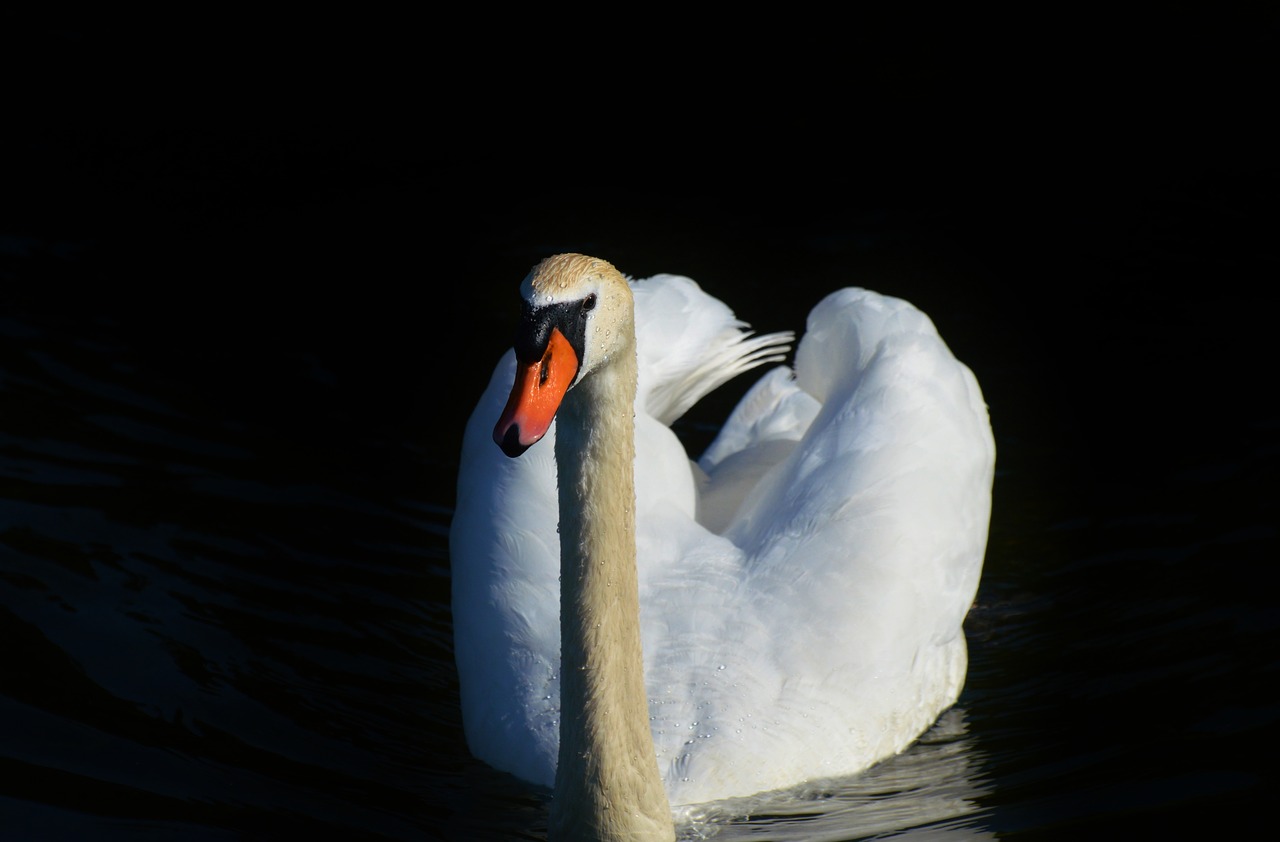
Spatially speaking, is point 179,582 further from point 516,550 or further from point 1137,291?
point 1137,291

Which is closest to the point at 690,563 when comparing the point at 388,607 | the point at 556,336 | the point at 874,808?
the point at 874,808

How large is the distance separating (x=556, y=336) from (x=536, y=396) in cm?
16

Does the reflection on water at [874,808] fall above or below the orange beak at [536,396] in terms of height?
below

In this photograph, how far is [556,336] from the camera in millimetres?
3885

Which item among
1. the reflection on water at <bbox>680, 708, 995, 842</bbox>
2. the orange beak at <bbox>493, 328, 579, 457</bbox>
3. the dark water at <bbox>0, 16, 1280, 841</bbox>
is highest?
the dark water at <bbox>0, 16, 1280, 841</bbox>

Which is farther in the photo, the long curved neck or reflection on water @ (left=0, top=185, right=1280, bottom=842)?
reflection on water @ (left=0, top=185, right=1280, bottom=842)

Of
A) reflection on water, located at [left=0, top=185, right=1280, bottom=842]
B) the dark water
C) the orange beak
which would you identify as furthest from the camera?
the dark water

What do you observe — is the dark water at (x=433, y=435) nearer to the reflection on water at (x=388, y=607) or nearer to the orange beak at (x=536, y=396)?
the reflection on water at (x=388, y=607)

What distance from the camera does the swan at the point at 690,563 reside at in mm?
4285

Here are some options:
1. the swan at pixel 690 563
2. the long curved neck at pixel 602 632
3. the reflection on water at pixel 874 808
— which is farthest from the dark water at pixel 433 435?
the long curved neck at pixel 602 632

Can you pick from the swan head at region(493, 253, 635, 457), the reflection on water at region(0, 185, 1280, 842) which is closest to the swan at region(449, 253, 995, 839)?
the swan head at region(493, 253, 635, 457)

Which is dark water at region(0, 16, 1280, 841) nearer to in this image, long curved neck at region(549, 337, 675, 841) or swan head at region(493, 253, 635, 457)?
long curved neck at region(549, 337, 675, 841)

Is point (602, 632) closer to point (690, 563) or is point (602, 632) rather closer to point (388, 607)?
point (690, 563)

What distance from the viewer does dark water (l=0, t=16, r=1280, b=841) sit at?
5.43 meters
